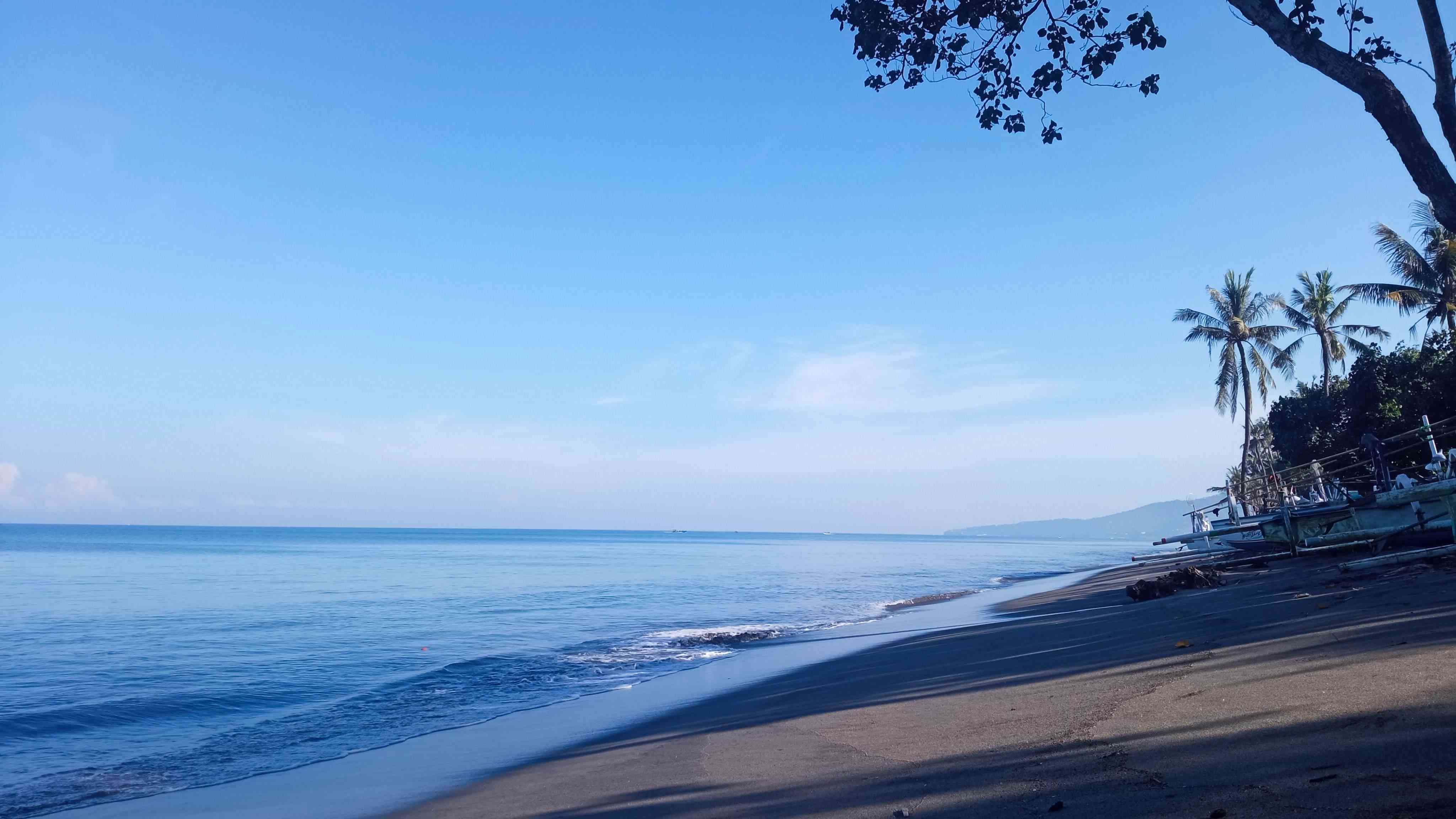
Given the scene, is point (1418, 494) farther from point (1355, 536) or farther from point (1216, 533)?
point (1216, 533)

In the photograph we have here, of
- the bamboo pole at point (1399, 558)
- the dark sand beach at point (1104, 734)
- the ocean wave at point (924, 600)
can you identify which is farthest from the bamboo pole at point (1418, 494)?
the ocean wave at point (924, 600)

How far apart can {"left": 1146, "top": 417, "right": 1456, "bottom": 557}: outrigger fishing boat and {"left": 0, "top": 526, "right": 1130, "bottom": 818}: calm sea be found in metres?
10.6

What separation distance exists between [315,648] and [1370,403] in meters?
33.5

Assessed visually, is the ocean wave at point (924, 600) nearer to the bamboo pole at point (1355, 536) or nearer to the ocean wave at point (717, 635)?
the ocean wave at point (717, 635)

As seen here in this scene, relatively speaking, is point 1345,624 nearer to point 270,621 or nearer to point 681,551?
point 270,621

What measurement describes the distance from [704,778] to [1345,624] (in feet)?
23.8

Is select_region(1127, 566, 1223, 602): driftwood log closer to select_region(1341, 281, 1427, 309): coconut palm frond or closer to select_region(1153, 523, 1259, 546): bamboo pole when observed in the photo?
select_region(1153, 523, 1259, 546): bamboo pole

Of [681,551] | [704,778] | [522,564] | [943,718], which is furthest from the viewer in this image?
[681,551]

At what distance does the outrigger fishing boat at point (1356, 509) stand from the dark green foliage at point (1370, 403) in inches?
48.1

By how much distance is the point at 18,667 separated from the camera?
17.0 meters

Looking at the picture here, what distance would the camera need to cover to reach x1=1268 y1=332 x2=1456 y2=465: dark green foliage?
24.7 m

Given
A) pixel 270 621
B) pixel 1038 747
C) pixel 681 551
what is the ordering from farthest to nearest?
pixel 681 551
pixel 270 621
pixel 1038 747

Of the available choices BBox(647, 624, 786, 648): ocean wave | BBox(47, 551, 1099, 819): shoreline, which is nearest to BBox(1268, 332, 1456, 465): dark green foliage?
BBox(647, 624, 786, 648): ocean wave

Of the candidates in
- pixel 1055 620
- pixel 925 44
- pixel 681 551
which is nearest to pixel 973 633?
pixel 1055 620
